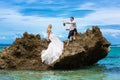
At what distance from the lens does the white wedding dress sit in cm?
2686

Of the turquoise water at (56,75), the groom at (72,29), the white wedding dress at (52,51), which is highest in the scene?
the groom at (72,29)

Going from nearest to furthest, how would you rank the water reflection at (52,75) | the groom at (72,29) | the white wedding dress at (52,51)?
1. the water reflection at (52,75)
2. the white wedding dress at (52,51)
3. the groom at (72,29)

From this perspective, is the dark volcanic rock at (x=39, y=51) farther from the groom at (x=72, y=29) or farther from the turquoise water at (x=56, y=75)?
the turquoise water at (x=56, y=75)

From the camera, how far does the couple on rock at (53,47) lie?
26.9 m

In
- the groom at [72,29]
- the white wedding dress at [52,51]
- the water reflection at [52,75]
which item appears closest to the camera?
the water reflection at [52,75]

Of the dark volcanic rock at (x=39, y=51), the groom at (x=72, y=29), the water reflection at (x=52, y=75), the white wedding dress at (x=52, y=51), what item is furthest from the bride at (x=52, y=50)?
the water reflection at (x=52, y=75)

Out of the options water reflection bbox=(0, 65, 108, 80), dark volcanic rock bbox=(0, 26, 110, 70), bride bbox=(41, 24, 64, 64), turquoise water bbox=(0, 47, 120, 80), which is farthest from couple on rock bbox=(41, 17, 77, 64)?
water reflection bbox=(0, 65, 108, 80)

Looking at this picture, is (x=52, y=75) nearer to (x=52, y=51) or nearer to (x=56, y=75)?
(x=56, y=75)

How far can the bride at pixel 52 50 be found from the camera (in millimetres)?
26875

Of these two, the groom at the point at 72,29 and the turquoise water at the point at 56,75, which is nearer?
the turquoise water at the point at 56,75

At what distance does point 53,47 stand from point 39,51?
1.26 meters

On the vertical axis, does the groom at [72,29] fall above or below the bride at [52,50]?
above

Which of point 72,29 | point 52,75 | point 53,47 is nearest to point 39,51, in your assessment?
point 53,47

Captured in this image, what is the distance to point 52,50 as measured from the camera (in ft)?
89.6
